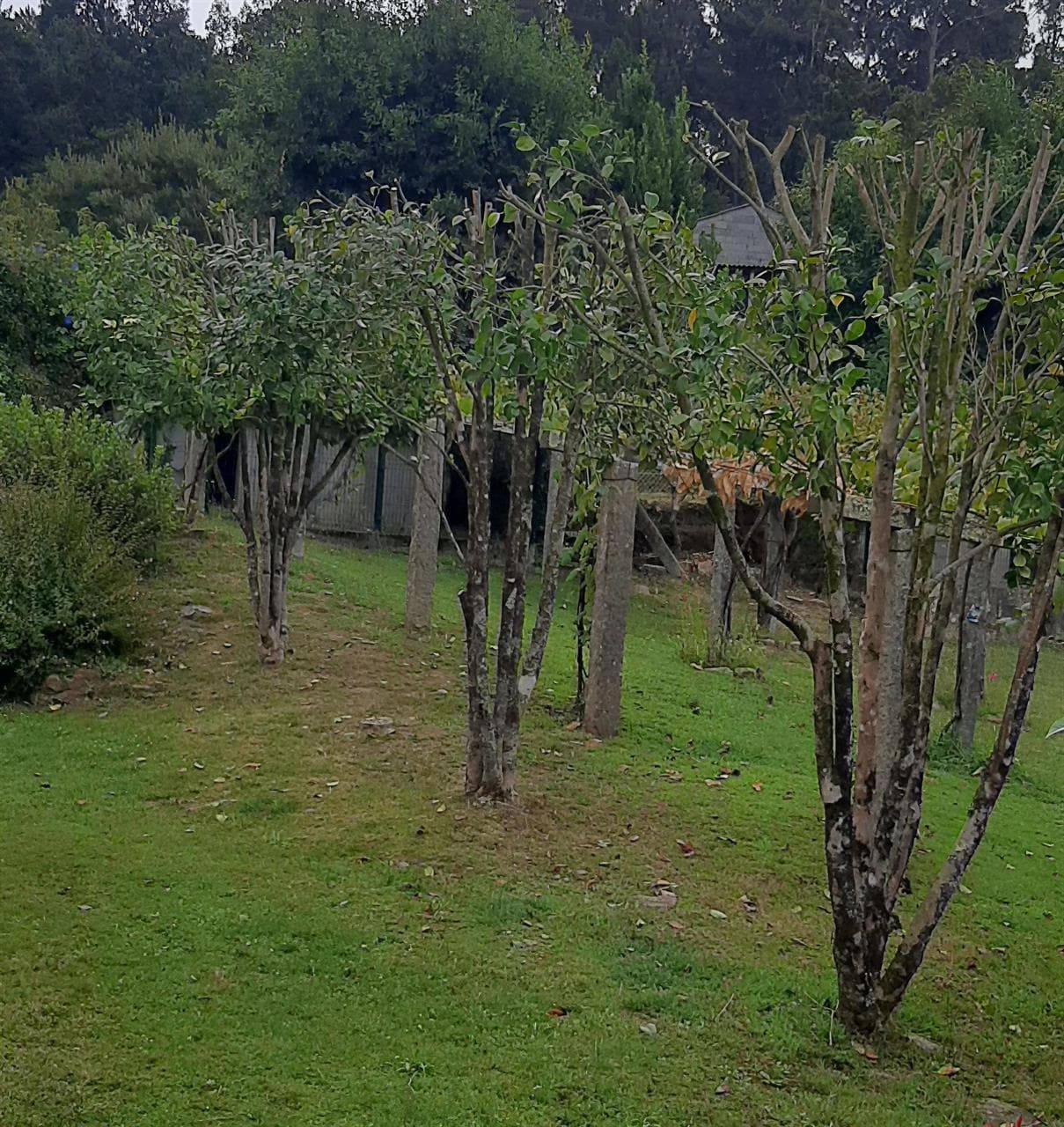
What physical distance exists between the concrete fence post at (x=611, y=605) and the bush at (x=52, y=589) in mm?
3210

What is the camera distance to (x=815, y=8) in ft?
120

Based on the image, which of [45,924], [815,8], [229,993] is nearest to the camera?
[229,993]

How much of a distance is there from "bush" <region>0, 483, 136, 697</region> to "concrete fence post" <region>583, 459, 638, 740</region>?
3.21 meters

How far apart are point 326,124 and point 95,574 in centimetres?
1485

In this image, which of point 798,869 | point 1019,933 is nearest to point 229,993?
point 798,869

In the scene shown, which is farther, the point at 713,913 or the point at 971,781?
the point at 971,781

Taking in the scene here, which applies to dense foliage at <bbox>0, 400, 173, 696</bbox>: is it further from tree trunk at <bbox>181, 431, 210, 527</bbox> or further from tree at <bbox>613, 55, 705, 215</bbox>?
tree at <bbox>613, 55, 705, 215</bbox>

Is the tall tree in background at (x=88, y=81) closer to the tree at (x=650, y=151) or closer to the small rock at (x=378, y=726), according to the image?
the tree at (x=650, y=151)

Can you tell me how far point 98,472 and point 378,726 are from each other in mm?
4278

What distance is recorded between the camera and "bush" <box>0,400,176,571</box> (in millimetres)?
9477

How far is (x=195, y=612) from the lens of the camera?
954cm

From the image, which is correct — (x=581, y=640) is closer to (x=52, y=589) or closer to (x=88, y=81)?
(x=52, y=589)

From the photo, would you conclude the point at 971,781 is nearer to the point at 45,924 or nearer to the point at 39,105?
the point at 45,924

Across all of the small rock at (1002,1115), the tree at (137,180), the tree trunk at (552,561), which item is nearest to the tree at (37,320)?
the tree trunk at (552,561)
